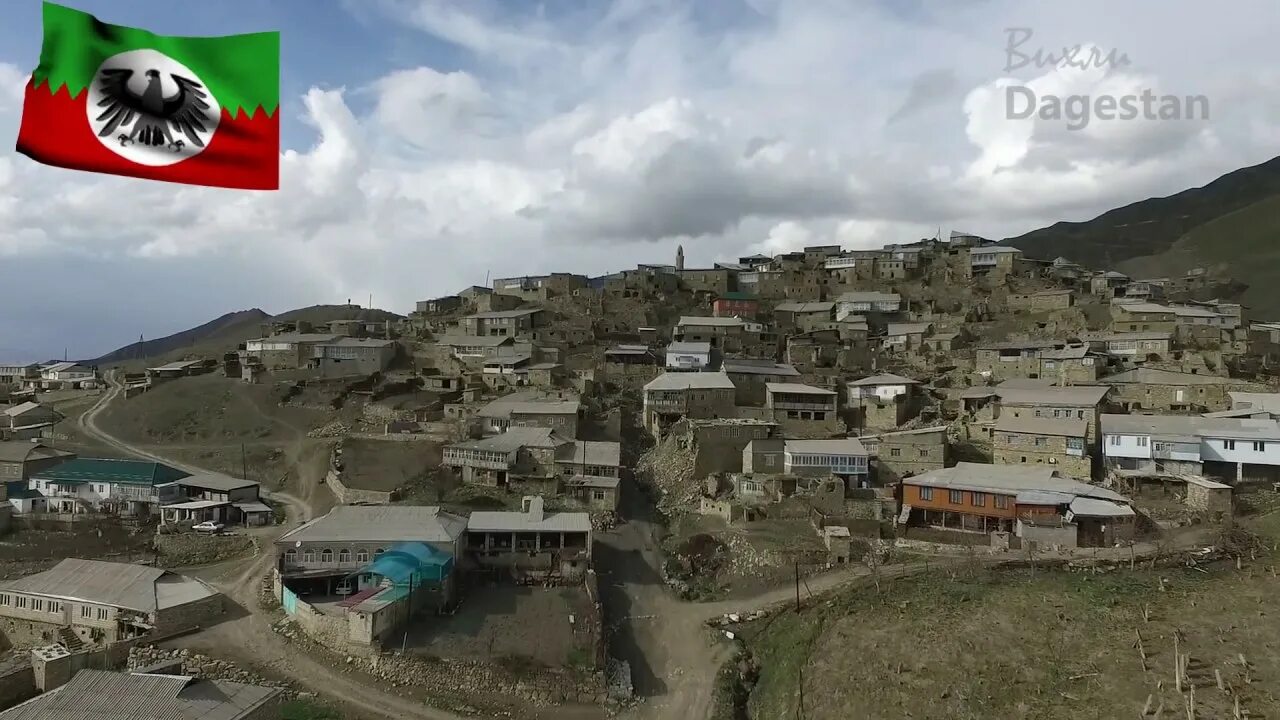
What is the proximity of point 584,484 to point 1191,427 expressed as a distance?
27.9 metres

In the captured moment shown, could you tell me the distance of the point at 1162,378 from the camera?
132 ft

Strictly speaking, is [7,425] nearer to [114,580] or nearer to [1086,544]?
[114,580]

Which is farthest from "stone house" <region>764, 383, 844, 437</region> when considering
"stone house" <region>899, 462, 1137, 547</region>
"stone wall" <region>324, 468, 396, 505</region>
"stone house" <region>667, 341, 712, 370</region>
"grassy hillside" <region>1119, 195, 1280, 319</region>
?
"grassy hillside" <region>1119, 195, 1280, 319</region>

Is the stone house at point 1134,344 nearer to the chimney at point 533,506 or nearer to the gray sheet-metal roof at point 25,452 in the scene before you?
the chimney at point 533,506

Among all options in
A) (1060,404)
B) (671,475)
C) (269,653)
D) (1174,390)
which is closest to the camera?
(269,653)

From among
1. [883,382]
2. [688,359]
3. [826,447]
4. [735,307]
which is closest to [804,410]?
[883,382]

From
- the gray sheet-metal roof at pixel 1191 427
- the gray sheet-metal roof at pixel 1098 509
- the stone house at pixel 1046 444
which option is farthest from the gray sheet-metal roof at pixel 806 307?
the gray sheet-metal roof at pixel 1098 509

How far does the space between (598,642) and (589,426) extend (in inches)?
778

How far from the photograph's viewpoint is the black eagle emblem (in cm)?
757

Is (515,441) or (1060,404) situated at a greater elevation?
(1060,404)

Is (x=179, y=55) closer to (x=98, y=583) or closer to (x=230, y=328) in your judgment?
(x=98, y=583)

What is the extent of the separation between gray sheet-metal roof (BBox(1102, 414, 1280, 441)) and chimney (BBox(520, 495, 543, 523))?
2626 cm

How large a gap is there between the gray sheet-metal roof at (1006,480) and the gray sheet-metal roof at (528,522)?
14.5m

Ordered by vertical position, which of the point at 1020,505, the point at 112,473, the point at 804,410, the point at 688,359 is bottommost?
the point at 1020,505
